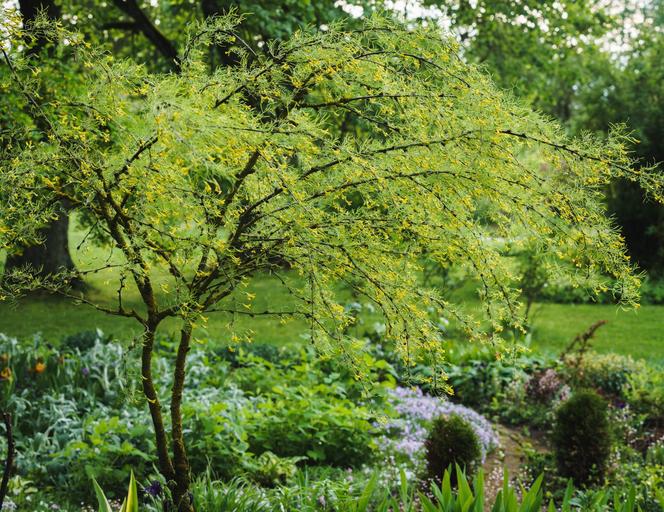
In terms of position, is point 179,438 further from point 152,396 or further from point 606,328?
point 606,328

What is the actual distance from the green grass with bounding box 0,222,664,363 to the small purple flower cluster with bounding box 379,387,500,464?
348 cm

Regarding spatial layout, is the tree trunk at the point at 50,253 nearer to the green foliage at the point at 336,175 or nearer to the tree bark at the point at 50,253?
the tree bark at the point at 50,253

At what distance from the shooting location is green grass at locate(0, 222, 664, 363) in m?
11.1

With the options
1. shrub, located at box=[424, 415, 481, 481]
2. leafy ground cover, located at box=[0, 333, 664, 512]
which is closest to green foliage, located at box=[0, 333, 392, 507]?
leafy ground cover, located at box=[0, 333, 664, 512]

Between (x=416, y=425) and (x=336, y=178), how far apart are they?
408cm

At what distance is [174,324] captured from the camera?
12055 mm

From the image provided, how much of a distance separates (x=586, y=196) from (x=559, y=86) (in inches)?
921

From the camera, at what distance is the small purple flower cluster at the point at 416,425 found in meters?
6.00

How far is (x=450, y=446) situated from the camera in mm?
5289

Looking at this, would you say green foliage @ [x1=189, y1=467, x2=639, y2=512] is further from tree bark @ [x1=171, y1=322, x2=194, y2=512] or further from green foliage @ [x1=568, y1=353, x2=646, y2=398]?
green foliage @ [x1=568, y1=353, x2=646, y2=398]

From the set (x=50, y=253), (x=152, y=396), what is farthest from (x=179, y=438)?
(x=50, y=253)

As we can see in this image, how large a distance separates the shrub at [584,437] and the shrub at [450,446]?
857 mm

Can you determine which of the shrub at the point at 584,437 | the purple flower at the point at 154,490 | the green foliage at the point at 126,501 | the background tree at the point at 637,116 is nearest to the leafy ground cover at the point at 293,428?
the purple flower at the point at 154,490

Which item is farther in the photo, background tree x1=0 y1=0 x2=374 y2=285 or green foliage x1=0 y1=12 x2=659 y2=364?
background tree x1=0 y1=0 x2=374 y2=285
